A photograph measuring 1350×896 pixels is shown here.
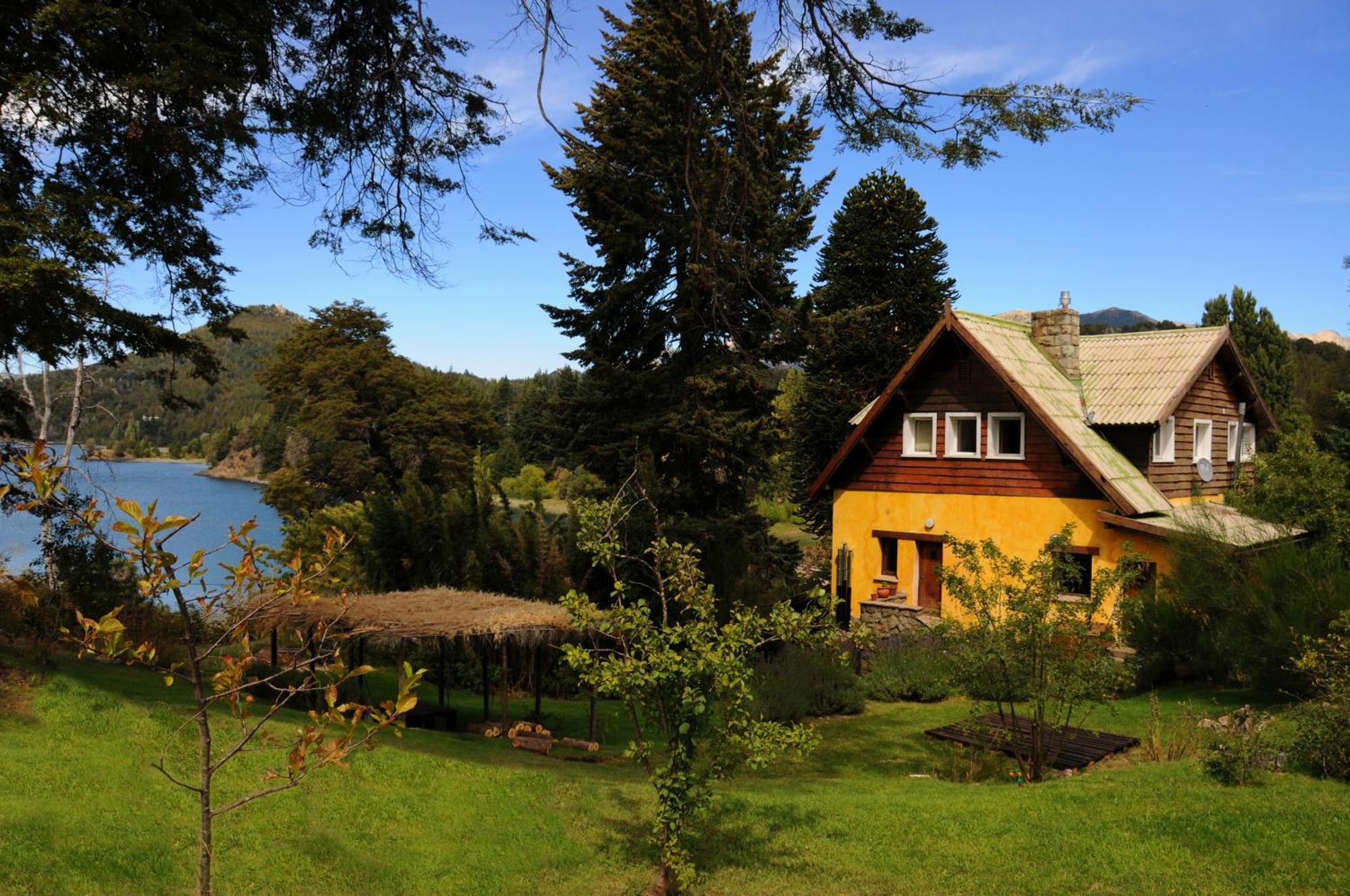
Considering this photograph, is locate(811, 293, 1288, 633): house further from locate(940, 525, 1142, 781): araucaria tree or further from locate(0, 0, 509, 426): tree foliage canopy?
locate(0, 0, 509, 426): tree foliage canopy

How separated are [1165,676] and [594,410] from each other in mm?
12947

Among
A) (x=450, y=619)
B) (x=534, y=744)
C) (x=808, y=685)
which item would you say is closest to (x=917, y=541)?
(x=808, y=685)

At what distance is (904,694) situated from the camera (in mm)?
17734

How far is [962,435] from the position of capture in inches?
832

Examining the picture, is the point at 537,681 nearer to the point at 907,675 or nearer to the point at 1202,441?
the point at 907,675

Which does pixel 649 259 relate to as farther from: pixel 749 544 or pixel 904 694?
pixel 904 694

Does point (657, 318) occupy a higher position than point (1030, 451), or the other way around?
point (657, 318)

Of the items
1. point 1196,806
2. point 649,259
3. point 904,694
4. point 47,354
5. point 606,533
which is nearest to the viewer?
point 606,533

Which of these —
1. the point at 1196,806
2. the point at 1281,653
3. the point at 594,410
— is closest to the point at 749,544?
the point at 594,410

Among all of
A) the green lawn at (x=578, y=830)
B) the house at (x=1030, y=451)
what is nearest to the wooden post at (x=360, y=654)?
the green lawn at (x=578, y=830)

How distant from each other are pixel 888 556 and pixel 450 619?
12328mm

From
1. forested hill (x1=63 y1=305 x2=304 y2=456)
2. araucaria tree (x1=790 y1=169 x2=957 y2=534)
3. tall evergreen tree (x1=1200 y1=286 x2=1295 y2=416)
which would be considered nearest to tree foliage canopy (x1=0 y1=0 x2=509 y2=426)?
forested hill (x1=63 y1=305 x2=304 y2=456)

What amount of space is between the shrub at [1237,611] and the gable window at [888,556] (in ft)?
21.5

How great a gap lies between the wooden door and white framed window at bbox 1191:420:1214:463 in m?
6.46
